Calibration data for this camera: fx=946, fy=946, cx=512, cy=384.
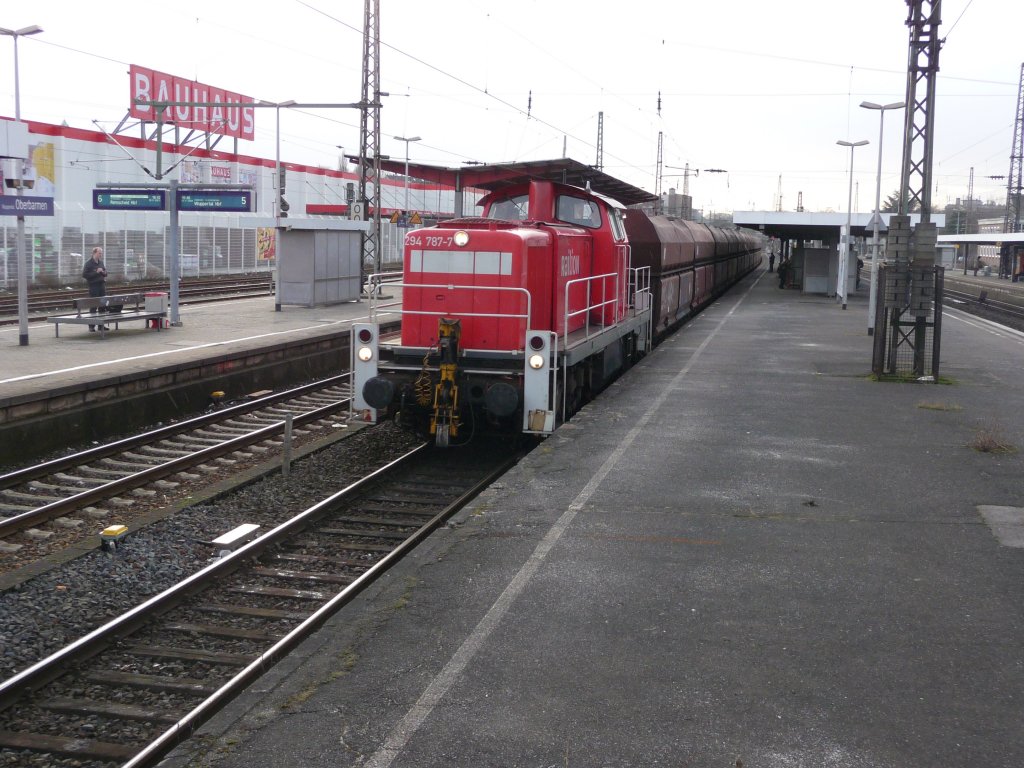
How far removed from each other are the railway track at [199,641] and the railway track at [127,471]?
5.72ft

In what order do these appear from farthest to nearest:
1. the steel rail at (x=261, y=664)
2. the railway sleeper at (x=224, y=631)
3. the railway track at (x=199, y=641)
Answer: the railway sleeper at (x=224, y=631)
the railway track at (x=199, y=641)
the steel rail at (x=261, y=664)

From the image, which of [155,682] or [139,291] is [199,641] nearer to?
[155,682]

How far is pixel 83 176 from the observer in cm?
3988

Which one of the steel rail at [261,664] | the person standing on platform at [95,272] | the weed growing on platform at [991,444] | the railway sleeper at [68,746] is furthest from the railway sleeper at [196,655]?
the person standing on platform at [95,272]

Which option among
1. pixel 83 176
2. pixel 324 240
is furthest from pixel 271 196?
pixel 324 240

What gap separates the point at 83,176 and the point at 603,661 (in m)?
40.9

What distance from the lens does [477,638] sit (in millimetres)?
5199

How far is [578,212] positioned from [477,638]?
9020 millimetres

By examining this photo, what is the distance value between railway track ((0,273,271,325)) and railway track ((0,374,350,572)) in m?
8.06

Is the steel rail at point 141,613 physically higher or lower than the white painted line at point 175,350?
lower

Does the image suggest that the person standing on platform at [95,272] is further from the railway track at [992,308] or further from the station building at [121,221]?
the railway track at [992,308]

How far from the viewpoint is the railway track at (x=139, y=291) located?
22.8 m

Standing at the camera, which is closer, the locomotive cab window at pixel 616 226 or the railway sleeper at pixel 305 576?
the railway sleeper at pixel 305 576

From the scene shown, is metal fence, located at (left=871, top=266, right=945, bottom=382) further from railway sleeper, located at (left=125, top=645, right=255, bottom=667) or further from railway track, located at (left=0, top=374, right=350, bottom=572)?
railway sleeper, located at (left=125, top=645, right=255, bottom=667)
